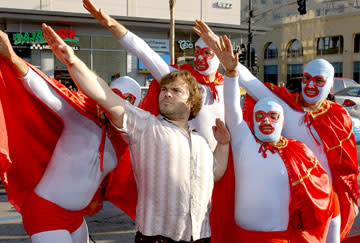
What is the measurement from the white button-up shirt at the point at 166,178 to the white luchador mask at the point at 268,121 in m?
0.82

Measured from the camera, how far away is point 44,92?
2641 millimetres

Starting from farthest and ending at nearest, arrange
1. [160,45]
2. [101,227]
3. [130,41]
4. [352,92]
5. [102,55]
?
[160,45] → [102,55] → [352,92] → [101,227] → [130,41]

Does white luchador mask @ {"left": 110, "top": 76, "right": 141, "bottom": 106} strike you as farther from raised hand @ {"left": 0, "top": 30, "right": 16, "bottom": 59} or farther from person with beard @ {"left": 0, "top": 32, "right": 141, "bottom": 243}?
raised hand @ {"left": 0, "top": 30, "right": 16, "bottom": 59}

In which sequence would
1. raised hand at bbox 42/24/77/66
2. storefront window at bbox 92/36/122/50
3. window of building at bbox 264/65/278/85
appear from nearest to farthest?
raised hand at bbox 42/24/77/66
storefront window at bbox 92/36/122/50
window of building at bbox 264/65/278/85

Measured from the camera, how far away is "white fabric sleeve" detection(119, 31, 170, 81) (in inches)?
120

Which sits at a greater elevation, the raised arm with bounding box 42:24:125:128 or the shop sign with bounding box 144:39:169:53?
the shop sign with bounding box 144:39:169:53

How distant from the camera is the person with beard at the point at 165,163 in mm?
2379

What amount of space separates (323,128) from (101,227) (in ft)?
10.6

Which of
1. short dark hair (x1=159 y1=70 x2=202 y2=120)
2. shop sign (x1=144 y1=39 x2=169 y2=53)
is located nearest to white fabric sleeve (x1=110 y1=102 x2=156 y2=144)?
short dark hair (x1=159 y1=70 x2=202 y2=120)

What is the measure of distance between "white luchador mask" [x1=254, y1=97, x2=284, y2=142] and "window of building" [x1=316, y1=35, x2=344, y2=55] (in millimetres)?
35000

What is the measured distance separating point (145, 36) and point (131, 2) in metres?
1.65

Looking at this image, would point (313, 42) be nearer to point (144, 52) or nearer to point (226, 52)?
point (144, 52)

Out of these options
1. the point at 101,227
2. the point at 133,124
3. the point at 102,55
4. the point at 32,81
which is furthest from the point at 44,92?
the point at 102,55

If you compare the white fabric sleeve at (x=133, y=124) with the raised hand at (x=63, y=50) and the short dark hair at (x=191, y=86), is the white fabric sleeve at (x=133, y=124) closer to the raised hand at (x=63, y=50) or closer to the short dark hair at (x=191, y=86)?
the short dark hair at (x=191, y=86)
